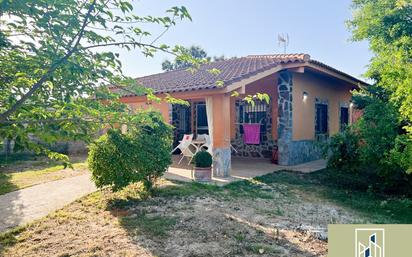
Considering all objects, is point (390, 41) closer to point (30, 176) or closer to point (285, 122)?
point (285, 122)

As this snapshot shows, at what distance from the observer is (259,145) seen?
13.6 metres

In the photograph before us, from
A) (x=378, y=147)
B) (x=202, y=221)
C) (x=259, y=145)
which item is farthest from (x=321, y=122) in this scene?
(x=202, y=221)

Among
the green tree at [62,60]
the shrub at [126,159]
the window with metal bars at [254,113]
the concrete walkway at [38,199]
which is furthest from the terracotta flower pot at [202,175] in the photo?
the window with metal bars at [254,113]

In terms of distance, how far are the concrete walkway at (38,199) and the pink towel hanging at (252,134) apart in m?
6.66

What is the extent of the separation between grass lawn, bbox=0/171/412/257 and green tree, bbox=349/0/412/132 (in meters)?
2.18

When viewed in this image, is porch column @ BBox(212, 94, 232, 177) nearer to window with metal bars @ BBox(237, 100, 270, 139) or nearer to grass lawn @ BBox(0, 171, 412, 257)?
grass lawn @ BBox(0, 171, 412, 257)

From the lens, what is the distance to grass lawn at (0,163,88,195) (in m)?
8.20

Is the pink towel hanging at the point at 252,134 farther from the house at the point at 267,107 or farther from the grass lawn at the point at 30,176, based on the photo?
the grass lawn at the point at 30,176

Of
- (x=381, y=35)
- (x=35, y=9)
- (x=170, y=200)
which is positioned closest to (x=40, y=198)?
(x=170, y=200)

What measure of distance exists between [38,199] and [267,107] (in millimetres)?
9247

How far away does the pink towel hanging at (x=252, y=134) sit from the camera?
12805 millimetres

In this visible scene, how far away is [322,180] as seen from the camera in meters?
A: 8.96

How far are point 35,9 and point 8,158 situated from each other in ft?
42.7

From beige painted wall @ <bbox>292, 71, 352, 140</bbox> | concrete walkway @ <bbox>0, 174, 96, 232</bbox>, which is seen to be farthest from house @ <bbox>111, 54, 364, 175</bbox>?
concrete walkway @ <bbox>0, 174, 96, 232</bbox>
